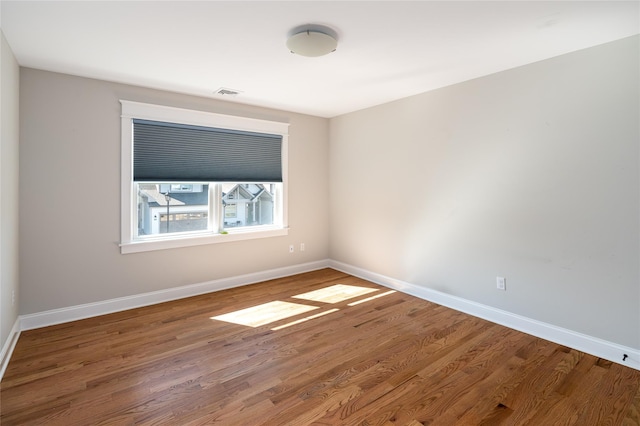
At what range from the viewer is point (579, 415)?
1.86 metres

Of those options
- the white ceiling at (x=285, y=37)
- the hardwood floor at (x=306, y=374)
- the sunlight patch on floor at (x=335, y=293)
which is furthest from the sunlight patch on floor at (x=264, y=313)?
the white ceiling at (x=285, y=37)

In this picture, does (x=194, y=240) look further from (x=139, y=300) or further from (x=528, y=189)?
(x=528, y=189)

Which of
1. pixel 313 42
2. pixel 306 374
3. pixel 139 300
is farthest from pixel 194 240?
pixel 313 42

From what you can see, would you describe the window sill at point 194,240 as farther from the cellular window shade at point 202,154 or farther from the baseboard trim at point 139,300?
the cellular window shade at point 202,154

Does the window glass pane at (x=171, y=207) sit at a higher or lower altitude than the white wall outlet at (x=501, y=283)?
higher

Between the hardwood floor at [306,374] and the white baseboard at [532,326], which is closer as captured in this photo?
the hardwood floor at [306,374]

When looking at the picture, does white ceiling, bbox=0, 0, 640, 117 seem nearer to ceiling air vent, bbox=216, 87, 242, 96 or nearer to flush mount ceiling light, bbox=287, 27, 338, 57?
flush mount ceiling light, bbox=287, 27, 338, 57

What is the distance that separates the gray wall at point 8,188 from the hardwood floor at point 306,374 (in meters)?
0.38

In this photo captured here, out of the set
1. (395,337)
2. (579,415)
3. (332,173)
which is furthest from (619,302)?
(332,173)

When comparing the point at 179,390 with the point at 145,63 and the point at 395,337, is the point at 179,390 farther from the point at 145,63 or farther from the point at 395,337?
the point at 145,63

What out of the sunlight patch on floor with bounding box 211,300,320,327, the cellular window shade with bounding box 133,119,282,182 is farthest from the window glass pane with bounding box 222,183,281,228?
the sunlight patch on floor with bounding box 211,300,320,327

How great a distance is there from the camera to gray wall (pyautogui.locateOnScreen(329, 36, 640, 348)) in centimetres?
242

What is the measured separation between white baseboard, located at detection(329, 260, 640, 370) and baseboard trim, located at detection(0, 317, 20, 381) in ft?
12.1

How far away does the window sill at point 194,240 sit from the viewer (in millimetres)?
3429
